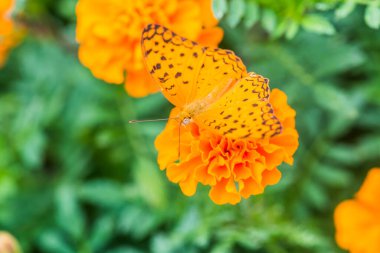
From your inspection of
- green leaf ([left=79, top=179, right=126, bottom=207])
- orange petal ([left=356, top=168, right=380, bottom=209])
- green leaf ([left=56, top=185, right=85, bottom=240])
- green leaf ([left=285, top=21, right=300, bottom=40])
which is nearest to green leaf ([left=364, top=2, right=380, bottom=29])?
green leaf ([left=285, top=21, right=300, bottom=40])

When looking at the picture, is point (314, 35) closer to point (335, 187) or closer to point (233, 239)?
point (335, 187)

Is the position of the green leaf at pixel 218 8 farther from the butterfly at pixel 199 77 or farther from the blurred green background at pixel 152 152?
the blurred green background at pixel 152 152

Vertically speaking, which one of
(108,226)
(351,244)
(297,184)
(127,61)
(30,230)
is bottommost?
(30,230)

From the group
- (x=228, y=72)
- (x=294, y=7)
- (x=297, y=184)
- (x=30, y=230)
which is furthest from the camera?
(x=30, y=230)

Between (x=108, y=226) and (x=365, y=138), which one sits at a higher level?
(x=365, y=138)

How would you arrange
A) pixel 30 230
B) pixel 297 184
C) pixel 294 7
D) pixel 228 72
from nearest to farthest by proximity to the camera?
1. pixel 228 72
2. pixel 294 7
3. pixel 297 184
4. pixel 30 230

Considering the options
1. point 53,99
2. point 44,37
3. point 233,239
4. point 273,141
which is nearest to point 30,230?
point 53,99

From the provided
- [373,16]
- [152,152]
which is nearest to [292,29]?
[373,16]

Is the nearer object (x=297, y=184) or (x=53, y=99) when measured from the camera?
(x=297, y=184)

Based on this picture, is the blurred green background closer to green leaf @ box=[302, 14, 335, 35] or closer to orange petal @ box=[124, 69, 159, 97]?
green leaf @ box=[302, 14, 335, 35]
